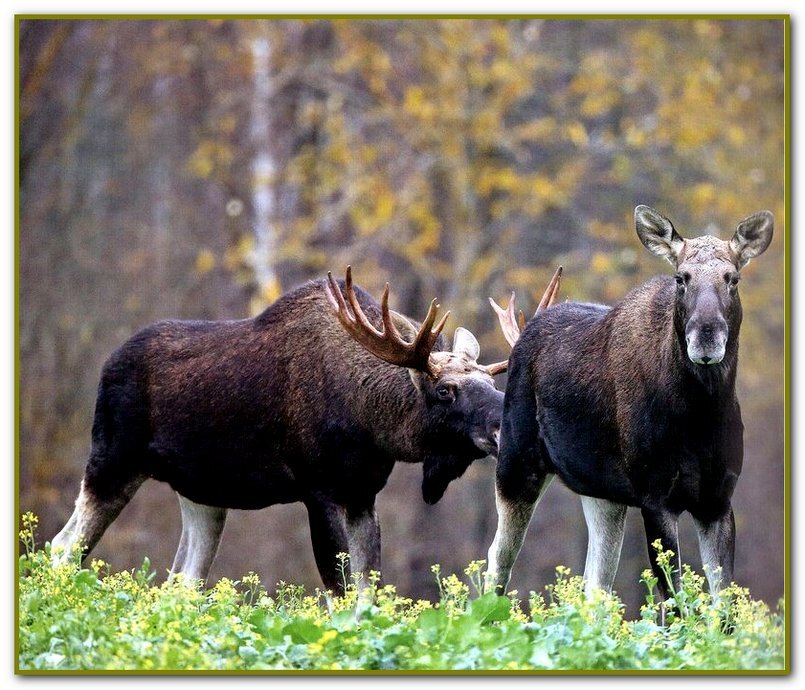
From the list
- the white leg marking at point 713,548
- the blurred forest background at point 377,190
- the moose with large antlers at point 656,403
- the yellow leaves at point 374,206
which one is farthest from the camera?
the yellow leaves at point 374,206

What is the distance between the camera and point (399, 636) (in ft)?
22.3

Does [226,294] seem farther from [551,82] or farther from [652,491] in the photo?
[652,491]

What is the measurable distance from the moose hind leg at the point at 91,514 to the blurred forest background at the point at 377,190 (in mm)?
1305

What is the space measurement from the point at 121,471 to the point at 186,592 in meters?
1.96

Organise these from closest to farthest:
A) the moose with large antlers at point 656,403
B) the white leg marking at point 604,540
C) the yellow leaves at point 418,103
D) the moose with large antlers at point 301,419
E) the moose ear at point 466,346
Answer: the moose with large antlers at point 656,403 < the white leg marking at point 604,540 < the moose with large antlers at point 301,419 < the moose ear at point 466,346 < the yellow leaves at point 418,103

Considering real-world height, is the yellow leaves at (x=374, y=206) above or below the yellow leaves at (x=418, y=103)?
below

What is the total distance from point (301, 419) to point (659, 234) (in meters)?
2.27

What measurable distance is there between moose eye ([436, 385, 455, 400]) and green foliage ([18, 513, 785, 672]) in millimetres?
1569

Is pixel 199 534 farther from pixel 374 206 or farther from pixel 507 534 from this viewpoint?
pixel 374 206

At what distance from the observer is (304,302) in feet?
29.8

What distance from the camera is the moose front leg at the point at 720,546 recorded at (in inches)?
294

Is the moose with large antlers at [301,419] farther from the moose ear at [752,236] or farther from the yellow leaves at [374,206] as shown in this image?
the yellow leaves at [374,206]

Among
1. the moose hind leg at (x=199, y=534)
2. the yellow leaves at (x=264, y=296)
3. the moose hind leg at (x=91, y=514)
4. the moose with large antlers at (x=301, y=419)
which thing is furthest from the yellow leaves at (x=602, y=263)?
the moose hind leg at (x=91, y=514)

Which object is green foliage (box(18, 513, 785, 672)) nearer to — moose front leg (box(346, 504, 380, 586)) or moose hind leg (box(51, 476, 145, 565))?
moose front leg (box(346, 504, 380, 586))
